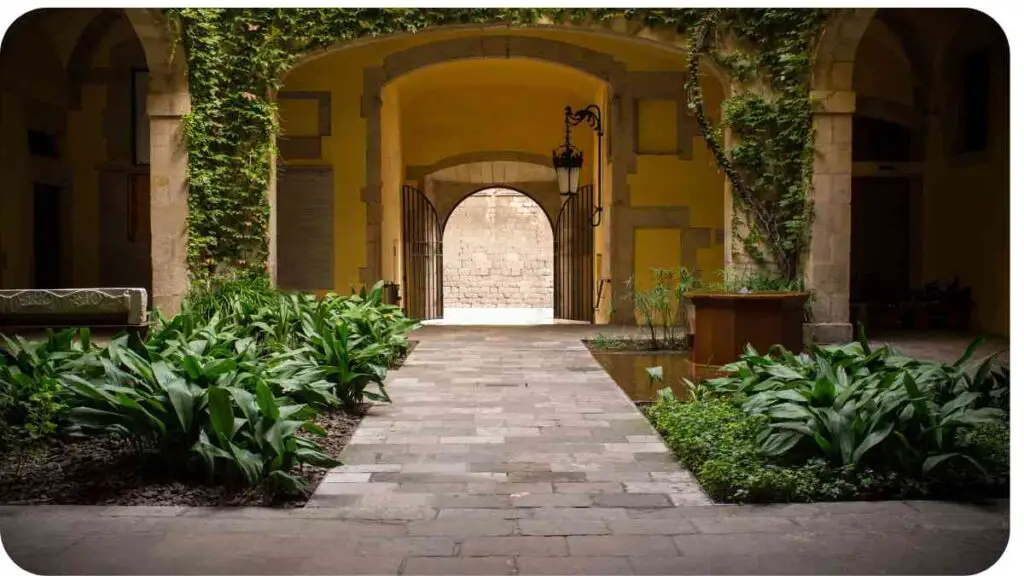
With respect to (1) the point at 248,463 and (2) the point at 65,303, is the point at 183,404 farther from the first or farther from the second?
(2) the point at 65,303

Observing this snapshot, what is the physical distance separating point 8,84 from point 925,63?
463 inches

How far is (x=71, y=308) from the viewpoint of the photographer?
8.19 m

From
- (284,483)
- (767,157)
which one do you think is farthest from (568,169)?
(284,483)

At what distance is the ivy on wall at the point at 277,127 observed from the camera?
347 inches

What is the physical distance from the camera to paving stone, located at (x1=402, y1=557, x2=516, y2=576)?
2.64m

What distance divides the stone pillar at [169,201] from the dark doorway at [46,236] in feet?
14.9

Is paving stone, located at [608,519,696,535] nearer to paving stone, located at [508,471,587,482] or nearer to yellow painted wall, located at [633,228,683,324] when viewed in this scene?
paving stone, located at [508,471,587,482]

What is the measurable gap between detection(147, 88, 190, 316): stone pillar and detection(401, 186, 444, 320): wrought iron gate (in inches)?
202

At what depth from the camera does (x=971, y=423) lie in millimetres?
3605

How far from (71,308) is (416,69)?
5242 mm

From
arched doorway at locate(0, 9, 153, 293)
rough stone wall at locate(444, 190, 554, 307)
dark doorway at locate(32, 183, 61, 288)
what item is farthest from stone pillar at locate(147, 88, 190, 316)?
rough stone wall at locate(444, 190, 554, 307)

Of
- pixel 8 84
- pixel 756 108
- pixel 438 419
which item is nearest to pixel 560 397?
pixel 438 419

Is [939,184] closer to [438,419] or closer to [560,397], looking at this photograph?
[560,397]

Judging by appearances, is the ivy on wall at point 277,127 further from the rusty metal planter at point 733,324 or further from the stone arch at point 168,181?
the rusty metal planter at point 733,324
